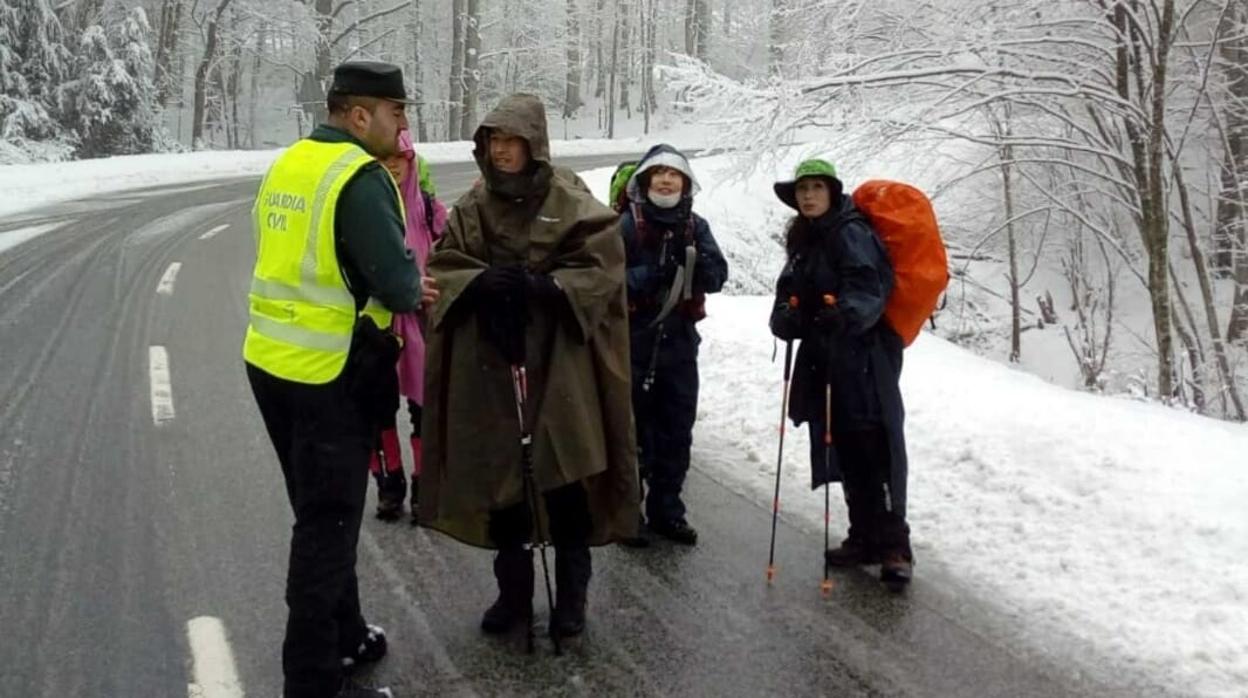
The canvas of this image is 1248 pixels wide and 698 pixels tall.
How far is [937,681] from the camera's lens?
3824 mm

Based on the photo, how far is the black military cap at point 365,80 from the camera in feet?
10.6

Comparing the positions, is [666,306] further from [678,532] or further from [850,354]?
[678,532]

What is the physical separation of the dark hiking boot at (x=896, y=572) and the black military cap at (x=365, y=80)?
10.0 feet

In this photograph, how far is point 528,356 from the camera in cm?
387

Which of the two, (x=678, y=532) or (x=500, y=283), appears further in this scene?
(x=678, y=532)

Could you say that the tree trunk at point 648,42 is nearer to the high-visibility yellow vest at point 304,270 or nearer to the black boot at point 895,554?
the black boot at point 895,554

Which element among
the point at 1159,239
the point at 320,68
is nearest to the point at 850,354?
the point at 1159,239

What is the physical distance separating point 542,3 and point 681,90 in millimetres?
44035

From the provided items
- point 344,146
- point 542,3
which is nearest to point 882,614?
point 344,146

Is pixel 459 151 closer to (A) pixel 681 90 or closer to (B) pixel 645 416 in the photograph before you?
(A) pixel 681 90

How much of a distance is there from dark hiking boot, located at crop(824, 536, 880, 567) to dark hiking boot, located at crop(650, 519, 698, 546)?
27.3 inches

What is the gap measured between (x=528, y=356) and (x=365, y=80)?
119 centimetres

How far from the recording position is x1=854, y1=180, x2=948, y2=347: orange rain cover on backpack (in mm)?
4648

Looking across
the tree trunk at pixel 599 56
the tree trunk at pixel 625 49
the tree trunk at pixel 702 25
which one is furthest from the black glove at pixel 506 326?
the tree trunk at pixel 599 56
